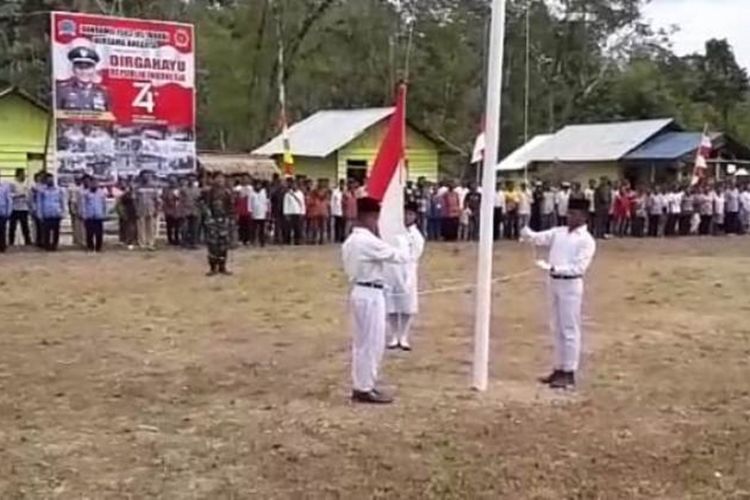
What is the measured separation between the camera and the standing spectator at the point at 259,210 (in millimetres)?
29844

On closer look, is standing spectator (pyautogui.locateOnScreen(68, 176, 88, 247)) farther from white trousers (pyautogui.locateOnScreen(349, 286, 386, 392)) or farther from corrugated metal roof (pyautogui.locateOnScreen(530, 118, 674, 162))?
corrugated metal roof (pyautogui.locateOnScreen(530, 118, 674, 162))

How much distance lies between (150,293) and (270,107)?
37672mm

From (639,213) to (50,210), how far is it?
16.7m

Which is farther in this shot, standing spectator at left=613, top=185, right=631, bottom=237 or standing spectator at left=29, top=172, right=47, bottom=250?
standing spectator at left=613, top=185, right=631, bottom=237

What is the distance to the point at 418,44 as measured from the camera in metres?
61.0

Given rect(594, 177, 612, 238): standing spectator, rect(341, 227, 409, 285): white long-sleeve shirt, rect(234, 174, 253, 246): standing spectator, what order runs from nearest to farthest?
rect(341, 227, 409, 285): white long-sleeve shirt < rect(234, 174, 253, 246): standing spectator < rect(594, 177, 612, 238): standing spectator

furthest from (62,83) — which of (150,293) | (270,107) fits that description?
(270,107)

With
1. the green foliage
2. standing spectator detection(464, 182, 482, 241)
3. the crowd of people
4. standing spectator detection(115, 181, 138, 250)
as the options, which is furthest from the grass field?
the green foliage

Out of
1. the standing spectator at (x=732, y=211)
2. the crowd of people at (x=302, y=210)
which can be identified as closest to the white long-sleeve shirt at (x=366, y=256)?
the crowd of people at (x=302, y=210)

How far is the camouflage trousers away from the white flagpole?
11.3 m

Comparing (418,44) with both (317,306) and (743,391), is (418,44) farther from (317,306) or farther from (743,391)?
(743,391)

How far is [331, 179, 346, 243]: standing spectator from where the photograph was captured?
31.4m

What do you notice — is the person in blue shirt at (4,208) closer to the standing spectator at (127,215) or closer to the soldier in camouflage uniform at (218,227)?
the standing spectator at (127,215)

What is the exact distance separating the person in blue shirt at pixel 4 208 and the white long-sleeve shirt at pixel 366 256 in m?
17.9
